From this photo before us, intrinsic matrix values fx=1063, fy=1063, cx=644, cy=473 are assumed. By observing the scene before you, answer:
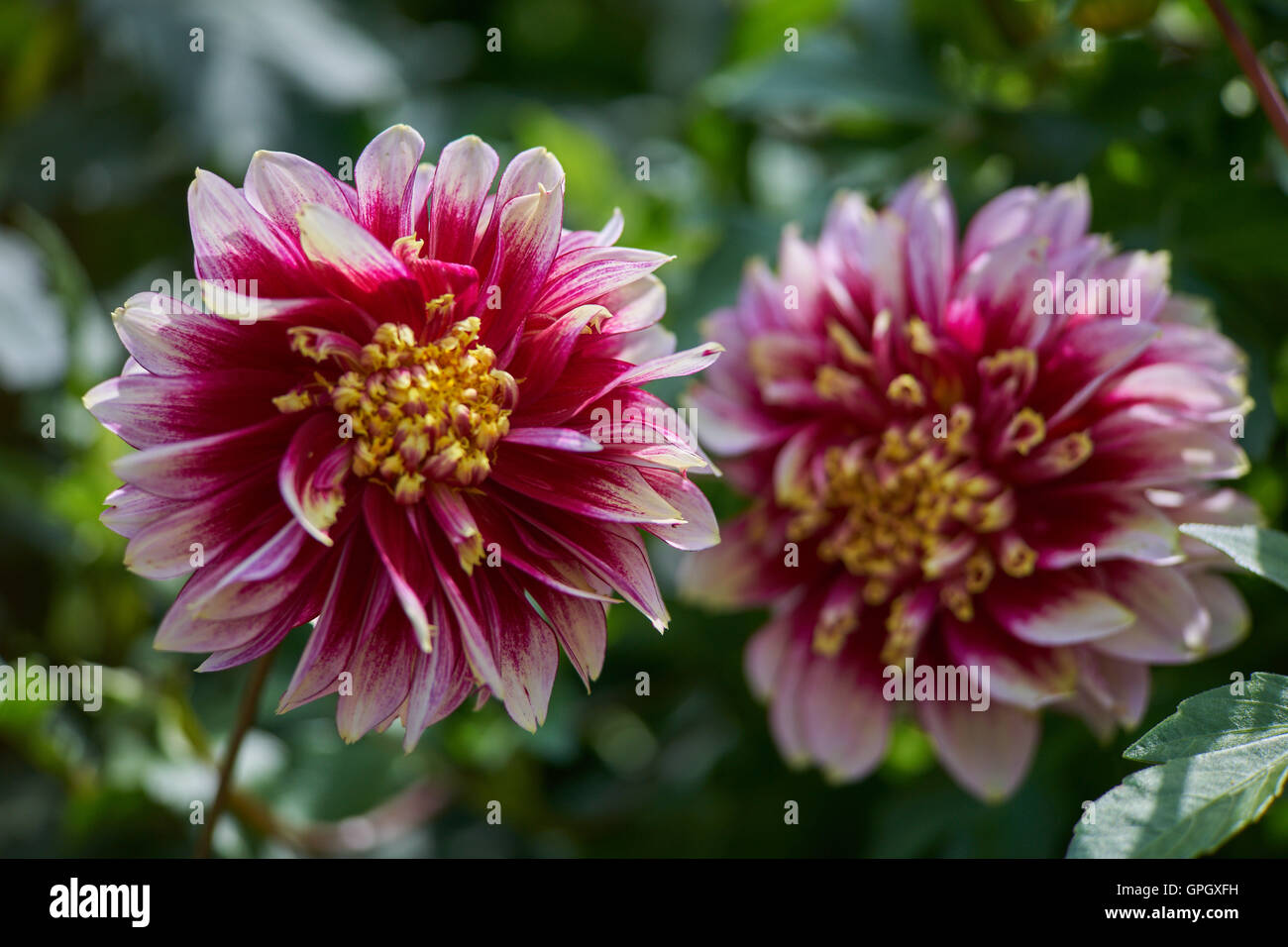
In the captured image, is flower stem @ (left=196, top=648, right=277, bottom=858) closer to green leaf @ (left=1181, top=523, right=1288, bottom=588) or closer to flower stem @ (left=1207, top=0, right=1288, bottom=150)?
green leaf @ (left=1181, top=523, right=1288, bottom=588)

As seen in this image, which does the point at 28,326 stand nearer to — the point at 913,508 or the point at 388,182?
the point at 388,182

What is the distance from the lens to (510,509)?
741 millimetres

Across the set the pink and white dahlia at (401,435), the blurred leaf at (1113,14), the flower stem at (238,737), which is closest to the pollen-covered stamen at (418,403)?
the pink and white dahlia at (401,435)

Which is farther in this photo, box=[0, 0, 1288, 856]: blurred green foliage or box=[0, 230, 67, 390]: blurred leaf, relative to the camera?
box=[0, 230, 67, 390]: blurred leaf

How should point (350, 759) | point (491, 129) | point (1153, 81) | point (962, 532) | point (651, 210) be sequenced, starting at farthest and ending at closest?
1. point (491, 129)
2. point (651, 210)
3. point (350, 759)
4. point (1153, 81)
5. point (962, 532)

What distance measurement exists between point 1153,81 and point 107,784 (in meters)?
1.23

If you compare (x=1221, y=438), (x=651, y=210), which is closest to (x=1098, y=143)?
(x=1221, y=438)

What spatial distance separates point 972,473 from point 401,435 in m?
0.45

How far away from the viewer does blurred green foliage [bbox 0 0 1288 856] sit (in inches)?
39.7

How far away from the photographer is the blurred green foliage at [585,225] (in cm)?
101

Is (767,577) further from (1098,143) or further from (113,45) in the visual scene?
(113,45)

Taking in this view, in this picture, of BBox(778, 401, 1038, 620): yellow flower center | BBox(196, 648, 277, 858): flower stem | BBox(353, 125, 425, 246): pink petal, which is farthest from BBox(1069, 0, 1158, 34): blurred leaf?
BBox(196, 648, 277, 858): flower stem

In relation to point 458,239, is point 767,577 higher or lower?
lower

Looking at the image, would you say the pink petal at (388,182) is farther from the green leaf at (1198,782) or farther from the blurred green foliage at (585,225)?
the green leaf at (1198,782)
